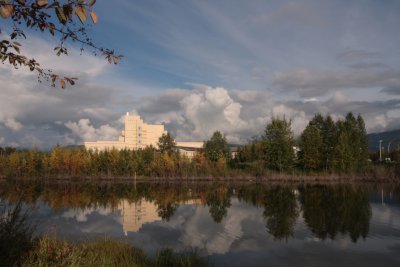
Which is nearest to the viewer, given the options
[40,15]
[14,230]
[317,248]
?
[40,15]

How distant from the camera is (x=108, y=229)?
19078mm

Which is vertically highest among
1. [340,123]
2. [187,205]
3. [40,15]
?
[340,123]

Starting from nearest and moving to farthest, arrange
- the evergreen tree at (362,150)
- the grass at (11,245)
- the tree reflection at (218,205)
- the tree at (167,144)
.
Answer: the grass at (11,245), the tree reflection at (218,205), the evergreen tree at (362,150), the tree at (167,144)

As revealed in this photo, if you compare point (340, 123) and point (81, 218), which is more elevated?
point (340, 123)

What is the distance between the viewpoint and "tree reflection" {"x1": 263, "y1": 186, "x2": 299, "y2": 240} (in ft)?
61.0

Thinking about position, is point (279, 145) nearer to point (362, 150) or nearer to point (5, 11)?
point (362, 150)

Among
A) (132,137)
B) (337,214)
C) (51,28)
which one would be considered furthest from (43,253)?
(132,137)

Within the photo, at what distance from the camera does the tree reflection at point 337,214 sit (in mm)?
18531

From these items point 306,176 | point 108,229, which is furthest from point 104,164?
point 108,229

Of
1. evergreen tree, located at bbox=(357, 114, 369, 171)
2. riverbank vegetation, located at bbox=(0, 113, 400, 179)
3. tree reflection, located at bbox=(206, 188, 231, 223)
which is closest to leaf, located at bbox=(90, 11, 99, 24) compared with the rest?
tree reflection, located at bbox=(206, 188, 231, 223)

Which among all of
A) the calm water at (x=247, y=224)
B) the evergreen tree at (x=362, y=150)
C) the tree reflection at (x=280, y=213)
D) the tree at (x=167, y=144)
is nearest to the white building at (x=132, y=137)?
the tree at (x=167, y=144)

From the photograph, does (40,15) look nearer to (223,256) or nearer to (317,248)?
(223,256)

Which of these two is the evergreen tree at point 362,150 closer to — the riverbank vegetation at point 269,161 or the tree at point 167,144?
the riverbank vegetation at point 269,161

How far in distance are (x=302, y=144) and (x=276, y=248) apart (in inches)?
1664
